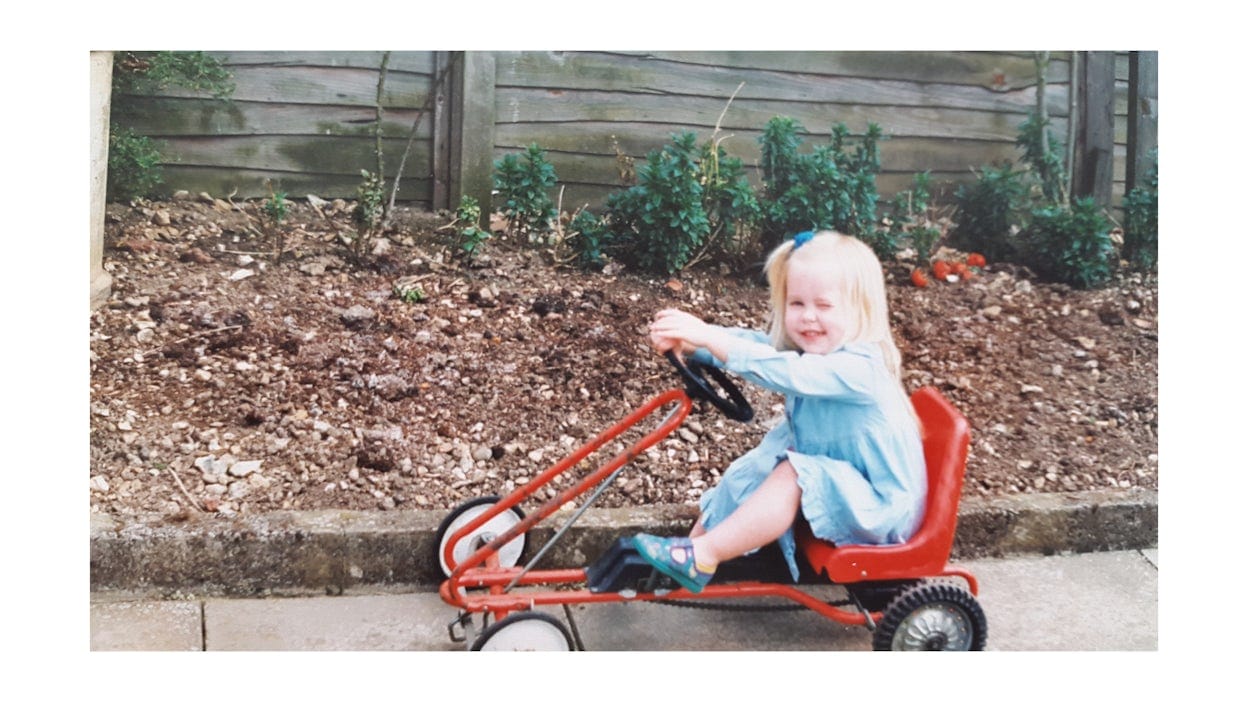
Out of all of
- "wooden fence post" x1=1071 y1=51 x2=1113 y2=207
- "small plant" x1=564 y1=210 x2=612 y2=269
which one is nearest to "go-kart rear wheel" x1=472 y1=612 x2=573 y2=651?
"small plant" x1=564 y1=210 x2=612 y2=269

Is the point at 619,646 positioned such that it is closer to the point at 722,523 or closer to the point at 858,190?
the point at 722,523

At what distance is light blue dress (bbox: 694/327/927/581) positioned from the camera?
2500mm

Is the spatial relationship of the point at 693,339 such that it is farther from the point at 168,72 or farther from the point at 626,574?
the point at 168,72

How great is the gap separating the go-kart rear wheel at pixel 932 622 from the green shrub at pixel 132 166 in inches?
85.4

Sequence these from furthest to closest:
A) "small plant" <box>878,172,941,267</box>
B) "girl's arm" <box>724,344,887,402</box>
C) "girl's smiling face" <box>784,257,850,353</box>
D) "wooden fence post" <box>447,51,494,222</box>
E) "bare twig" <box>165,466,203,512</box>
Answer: "small plant" <box>878,172,941,267</box> → "wooden fence post" <box>447,51,494,222</box> → "bare twig" <box>165,466,203,512</box> → "girl's smiling face" <box>784,257,850,353</box> → "girl's arm" <box>724,344,887,402</box>

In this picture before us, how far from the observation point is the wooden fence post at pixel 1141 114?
9.95 feet

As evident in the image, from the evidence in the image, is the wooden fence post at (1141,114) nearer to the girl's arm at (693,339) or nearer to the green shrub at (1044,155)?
the green shrub at (1044,155)

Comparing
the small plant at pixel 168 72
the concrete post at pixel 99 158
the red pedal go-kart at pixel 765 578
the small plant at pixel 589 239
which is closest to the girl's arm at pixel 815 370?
the red pedal go-kart at pixel 765 578

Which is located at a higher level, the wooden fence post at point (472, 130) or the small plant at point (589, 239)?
the wooden fence post at point (472, 130)

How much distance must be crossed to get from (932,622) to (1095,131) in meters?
1.51

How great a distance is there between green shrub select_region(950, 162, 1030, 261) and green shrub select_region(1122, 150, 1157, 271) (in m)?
0.27

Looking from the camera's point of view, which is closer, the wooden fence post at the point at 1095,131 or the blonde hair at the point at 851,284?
the blonde hair at the point at 851,284

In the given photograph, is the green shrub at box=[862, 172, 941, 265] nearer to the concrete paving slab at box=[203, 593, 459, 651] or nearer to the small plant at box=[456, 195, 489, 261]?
the small plant at box=[456, 195, 489, 261]

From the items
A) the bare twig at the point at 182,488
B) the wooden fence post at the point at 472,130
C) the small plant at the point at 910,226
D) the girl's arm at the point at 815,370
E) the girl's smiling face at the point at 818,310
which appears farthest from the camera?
the small plant at the point at 910,226
